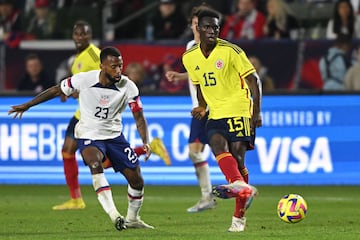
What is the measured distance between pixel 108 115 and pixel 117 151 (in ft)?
1.35

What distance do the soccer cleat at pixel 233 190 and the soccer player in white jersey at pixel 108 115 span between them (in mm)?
1349

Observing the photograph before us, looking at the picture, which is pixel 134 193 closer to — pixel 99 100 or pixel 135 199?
pixel 135 199

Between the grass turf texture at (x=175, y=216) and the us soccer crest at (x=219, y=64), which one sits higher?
the us soccer crest at (x=219, y=64)

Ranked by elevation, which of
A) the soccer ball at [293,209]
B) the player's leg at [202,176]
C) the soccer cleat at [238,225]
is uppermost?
the soccer ball at [293,209]

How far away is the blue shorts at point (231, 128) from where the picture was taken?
459 inches

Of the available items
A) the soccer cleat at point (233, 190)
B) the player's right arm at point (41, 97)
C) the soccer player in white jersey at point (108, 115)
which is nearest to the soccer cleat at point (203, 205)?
the soccer player in white jersey at point (108, 115)

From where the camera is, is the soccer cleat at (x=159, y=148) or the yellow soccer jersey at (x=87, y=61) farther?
the soccer cleat at (x=159, y=148)

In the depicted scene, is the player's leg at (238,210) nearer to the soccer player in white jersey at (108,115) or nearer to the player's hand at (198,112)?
the player's hand at (198,112)

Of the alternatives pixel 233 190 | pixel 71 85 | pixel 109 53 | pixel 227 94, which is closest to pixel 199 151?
pixel 71 85

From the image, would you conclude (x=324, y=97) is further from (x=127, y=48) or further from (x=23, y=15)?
(x=23, y=15)

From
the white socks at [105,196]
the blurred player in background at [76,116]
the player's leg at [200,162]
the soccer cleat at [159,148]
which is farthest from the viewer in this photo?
the soccer cleat at [159,148]

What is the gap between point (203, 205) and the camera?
1453cm

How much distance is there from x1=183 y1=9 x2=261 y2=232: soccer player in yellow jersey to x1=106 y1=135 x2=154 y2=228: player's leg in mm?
945

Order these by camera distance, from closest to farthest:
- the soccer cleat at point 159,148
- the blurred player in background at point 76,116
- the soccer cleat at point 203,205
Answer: the soccer cleat at point 203,205 < the blurred player in background at point 76,116 < the soccer cleat at point 159,148
